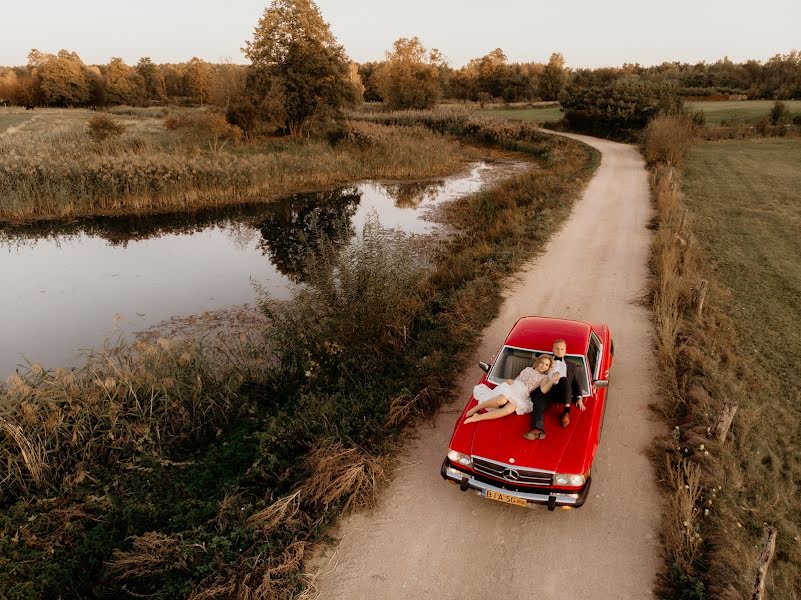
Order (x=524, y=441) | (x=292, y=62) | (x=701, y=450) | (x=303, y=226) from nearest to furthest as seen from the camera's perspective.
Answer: (x=524, y=441), (x=701, y=450), (x=303, y=226), (x=292, y=62)

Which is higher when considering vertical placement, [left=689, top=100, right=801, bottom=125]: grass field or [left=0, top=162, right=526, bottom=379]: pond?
[left=689, top=100, right=801, bottom=125]: grass field

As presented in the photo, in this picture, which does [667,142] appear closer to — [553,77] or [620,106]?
[620,106]

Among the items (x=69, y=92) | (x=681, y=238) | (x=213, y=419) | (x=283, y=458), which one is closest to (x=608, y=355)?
(x=283, y=458)

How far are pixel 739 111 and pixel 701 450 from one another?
166 feet

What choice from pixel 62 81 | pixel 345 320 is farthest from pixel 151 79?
pixel 345 320

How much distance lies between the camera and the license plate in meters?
6.37

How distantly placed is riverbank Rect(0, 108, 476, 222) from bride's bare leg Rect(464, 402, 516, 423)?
2245cm

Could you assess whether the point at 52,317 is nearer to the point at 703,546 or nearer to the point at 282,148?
the point at 703,546

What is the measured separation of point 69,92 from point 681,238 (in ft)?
339

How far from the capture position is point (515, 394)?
23.4ft

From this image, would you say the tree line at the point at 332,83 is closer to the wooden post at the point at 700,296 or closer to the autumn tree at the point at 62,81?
the autumn tree at the point at 62,81

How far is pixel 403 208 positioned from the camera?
2636 centimetres

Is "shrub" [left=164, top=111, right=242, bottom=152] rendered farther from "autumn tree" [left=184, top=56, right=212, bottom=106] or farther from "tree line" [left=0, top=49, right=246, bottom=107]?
"autumn tree" [left=184, top=56, right=212, bottom=106]

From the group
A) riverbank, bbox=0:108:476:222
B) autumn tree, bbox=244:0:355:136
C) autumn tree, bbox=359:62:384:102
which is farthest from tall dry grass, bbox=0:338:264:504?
autumn tree, bbox=359:62:384:102
